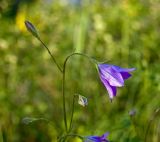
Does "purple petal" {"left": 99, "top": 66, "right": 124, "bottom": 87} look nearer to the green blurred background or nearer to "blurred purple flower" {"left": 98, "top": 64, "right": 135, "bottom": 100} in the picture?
"blurred purple flower" {"left": 98, "top": 64, "right": 135, "bottom": 100}

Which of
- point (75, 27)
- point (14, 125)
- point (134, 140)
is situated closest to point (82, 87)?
point (14, 125)

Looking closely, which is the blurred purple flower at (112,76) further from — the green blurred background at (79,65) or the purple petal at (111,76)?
the green blurred background at (79,65)

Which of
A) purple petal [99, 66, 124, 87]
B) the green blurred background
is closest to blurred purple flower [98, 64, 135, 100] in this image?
purple petal [99, 66, 124, 87]

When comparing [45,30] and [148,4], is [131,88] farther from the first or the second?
[45,30]

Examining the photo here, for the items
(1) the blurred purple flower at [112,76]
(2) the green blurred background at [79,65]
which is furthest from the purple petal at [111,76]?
(2) the green blurred background at [79,65]

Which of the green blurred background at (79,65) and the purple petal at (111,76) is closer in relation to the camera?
the purple petal at (111,76)

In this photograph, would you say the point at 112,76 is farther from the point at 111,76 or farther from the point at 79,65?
the point at 79,65

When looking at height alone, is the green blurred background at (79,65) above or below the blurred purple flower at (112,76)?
below

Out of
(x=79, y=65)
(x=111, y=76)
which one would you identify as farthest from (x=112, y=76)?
(x=79, y=65)
